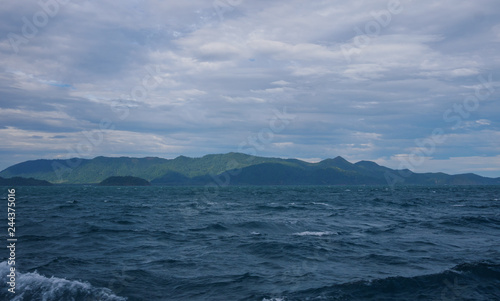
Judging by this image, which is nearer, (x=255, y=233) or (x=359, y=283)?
(x=359, y=283)

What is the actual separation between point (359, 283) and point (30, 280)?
1525cm

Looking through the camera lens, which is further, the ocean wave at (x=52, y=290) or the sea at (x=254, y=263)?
the sea at (x=254, y=263)

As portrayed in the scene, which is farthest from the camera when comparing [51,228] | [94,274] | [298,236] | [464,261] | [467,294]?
[51,228]

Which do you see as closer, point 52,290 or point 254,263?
point 52,290

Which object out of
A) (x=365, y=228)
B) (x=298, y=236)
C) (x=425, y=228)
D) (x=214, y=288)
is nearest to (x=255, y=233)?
(x=298, y=236)

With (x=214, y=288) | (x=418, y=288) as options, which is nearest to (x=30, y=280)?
(x=214, y=288)

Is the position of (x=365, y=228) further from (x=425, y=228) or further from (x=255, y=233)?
(x=255, y=233)

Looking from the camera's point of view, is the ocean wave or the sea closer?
the ocean wave

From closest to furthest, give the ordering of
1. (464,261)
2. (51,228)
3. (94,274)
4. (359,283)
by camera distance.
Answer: (359,283)
(94,274)
(464,261)
(51,228)

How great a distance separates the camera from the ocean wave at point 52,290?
1367 centimetres

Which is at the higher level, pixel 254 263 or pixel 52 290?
pixel 52 290

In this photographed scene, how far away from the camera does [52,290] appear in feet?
47.0

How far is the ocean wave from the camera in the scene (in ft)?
44.9

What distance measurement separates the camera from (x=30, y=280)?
1523 centimetres
